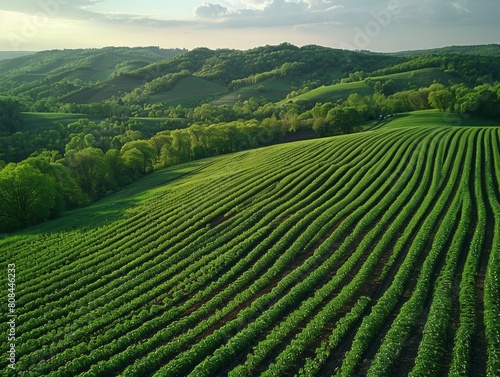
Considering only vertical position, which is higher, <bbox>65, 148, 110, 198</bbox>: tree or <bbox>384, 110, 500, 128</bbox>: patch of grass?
<bbox>384, 110, 500, 128</bbox>: patch of grass

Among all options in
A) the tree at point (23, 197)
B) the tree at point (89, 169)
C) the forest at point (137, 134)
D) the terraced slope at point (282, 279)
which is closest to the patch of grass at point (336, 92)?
the forest at point (137, 134)

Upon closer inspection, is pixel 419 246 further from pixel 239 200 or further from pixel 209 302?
pixel 239 200

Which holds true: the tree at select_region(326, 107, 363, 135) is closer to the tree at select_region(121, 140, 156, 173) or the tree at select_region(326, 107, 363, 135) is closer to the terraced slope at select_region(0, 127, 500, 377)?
the tree at select_region(121, 140, 156, 173)

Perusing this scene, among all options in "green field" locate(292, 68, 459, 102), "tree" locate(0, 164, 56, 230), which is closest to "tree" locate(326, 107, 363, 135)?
"green field" locate(292, 68, 459, 102)

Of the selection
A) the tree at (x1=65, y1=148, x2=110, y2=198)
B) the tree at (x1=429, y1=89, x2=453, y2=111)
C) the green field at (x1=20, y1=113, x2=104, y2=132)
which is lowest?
the tree at (x1=65, y1=148, x2=110, y2=198)

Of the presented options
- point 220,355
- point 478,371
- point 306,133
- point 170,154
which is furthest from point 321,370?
point 306,133

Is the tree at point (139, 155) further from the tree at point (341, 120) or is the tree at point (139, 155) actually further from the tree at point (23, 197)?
the tree at point (341, 120)
